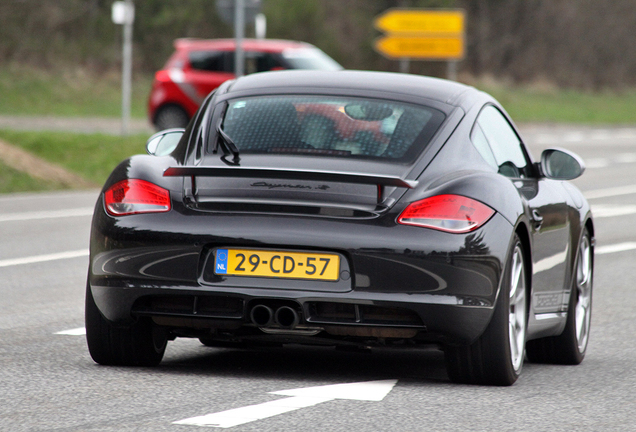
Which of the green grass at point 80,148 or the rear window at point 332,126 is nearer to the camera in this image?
the rear window at point 332,126

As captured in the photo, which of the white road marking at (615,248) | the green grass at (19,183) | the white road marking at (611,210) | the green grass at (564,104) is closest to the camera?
the white road marking at (615,248)

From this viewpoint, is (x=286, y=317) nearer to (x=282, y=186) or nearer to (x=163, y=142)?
(x=282, y=186)

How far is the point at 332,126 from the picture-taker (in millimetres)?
5988

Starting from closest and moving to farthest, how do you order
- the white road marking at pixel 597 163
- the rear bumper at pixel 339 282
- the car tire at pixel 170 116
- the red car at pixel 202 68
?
1. the rear bumper at pixel 339 282
2. the white road marking at pixel 597 163
3. the red car at pixel 202 68
4. the car tire at pixel 170 116

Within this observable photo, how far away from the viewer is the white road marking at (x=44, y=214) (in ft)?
48.6

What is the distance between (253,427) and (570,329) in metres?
2.67

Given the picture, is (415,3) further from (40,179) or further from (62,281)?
(62,281)

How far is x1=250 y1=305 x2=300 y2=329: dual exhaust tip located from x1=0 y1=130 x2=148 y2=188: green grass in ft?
49.6

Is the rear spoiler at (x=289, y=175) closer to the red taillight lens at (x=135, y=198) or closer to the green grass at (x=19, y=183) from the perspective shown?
the red taillight lens at (x=135, y=198)

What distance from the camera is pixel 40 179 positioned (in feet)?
61.8

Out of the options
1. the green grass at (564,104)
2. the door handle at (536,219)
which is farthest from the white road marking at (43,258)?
the green grass at (564,104)

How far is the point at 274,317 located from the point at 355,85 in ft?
4.45

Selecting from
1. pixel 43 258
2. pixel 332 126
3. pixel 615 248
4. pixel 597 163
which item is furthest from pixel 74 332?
pixel 597 163

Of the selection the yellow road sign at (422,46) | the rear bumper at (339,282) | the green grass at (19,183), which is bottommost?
the yellow road sign at (422,46)
